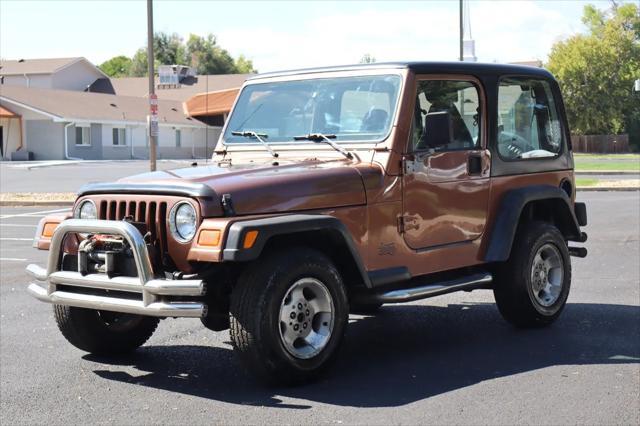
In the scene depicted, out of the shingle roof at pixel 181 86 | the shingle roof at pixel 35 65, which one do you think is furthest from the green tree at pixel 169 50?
the shingle roof at pixel 35 65

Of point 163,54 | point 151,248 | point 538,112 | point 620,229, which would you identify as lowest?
point 620,229

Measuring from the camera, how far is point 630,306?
8602 mm

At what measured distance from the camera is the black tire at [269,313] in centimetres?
555

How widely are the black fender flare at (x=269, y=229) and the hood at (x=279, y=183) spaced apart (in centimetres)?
13

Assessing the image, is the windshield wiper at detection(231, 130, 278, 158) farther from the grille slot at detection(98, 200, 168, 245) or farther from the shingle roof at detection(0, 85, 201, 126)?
the shingle roof at detection(0, 85, 201, 126)

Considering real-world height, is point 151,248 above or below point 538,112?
below

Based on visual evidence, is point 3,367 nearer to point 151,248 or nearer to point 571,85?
point 151,248

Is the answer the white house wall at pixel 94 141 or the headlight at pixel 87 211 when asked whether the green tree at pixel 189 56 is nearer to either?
the white house wall at pixel 94 141

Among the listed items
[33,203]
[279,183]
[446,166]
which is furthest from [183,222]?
[33,203]

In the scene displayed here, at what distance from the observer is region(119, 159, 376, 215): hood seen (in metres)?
5.71

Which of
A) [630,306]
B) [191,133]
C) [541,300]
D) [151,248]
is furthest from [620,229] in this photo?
[191,133]

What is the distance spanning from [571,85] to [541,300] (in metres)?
62.8

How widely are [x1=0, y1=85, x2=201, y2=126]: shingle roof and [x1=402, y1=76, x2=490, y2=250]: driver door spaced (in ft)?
153

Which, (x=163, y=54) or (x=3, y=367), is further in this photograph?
(x=163, y=54)
